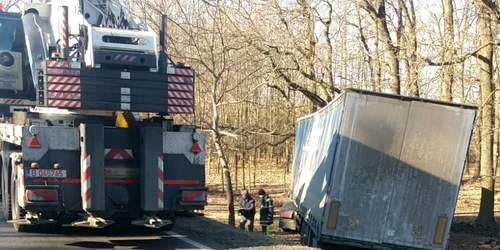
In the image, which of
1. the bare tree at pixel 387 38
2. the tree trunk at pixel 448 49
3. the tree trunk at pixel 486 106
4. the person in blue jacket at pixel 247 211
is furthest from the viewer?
the bare tree at pixel 387 38

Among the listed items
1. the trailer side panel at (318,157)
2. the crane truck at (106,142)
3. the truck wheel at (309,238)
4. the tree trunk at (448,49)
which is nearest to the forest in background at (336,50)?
the tree trunk at (448,49)

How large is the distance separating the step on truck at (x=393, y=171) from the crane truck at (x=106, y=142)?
2.88 meters

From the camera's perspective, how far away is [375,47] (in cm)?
1886

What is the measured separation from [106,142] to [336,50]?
11224mm

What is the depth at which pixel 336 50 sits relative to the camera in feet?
62.2

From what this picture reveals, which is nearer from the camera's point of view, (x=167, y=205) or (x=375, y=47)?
(x=167, y=205)

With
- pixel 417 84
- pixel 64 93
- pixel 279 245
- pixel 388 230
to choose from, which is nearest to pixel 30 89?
pixel 64 93

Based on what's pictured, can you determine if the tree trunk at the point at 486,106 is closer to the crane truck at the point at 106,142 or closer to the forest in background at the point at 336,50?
the forest in background at the point at 336,50

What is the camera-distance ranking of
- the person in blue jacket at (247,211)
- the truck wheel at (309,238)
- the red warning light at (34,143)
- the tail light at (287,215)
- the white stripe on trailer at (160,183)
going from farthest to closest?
1. the tail light at (287,215)
2. the person in blue jacket at (247,211)
3. the truck wheel at (309,238)
4. the white stripe on trailer at (160,183)
5. the red warning light at (34,143)

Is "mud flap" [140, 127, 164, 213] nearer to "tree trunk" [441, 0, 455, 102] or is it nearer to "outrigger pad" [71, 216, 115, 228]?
"outrigger pad" [71, 216, 115, 228]

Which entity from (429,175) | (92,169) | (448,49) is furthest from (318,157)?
(92,169)

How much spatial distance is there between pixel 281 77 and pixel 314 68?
989 millimetres

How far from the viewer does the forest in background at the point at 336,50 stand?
17.0 meters

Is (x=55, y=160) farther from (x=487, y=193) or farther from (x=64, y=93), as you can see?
(x=487, y=193)
